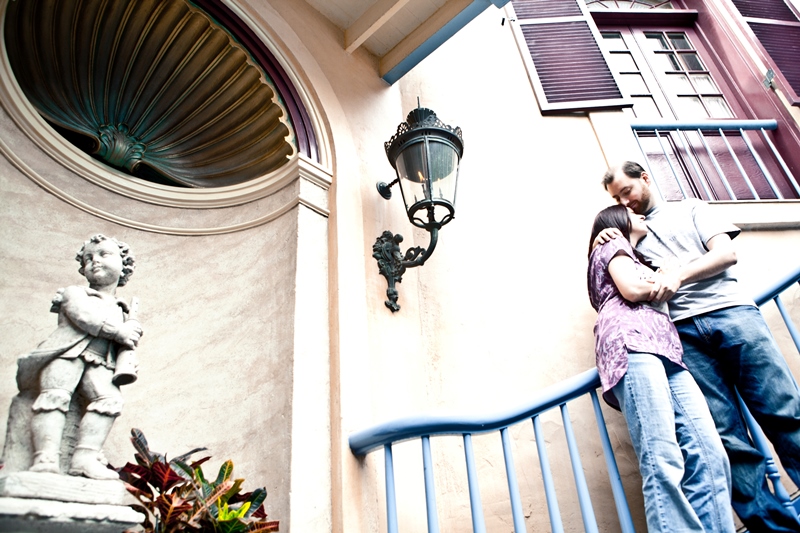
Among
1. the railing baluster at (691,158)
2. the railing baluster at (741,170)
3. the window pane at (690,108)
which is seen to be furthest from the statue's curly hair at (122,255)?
the window pane at (690,108)

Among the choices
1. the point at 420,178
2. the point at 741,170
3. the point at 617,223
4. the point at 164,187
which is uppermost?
the point at 741,170

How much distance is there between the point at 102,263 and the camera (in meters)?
1.81

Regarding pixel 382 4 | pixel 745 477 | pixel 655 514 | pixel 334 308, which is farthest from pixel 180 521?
pixel 382 4

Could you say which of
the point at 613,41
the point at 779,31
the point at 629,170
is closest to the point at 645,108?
the point at 613,41

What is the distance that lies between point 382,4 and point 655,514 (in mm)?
2804

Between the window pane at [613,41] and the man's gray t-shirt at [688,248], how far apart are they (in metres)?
3.11

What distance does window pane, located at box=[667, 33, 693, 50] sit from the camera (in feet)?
17.6

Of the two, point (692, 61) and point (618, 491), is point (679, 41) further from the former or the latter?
point (618, 491)

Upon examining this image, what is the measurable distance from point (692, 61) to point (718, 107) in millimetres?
609

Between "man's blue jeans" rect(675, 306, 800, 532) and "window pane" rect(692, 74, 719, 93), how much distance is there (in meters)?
3.39

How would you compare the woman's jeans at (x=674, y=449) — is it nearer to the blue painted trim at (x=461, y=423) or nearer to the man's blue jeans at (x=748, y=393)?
the blue painted trim at (x=461, y=423)

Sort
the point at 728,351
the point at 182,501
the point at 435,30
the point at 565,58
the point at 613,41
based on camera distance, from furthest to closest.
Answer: the point at 613,41, the point at 565,58, the point at 435,30, the point at 728,351, the point at 182,501

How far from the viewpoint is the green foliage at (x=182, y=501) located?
4.83 feet

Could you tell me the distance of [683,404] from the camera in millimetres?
1966
